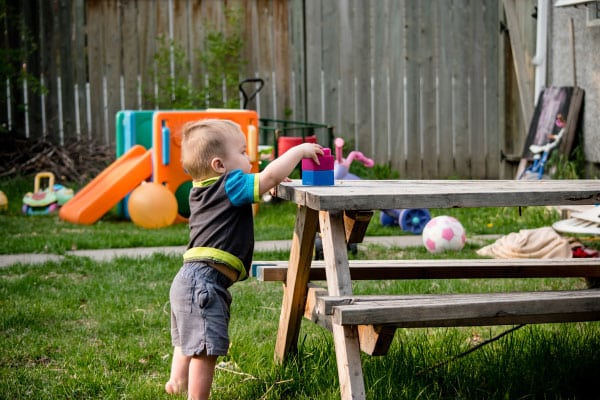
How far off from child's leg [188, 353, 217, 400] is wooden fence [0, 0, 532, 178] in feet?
25.2

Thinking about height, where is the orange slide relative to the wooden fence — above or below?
below

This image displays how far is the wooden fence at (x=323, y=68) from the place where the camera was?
10.7 metres

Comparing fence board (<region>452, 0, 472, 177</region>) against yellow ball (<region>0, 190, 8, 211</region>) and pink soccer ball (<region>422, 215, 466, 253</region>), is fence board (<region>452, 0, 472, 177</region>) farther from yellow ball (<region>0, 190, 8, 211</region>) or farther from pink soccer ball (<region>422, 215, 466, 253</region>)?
Answer: yellow ball (<region>0, 190, 8, 211</region>)

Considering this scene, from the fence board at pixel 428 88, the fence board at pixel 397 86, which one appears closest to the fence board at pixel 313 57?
the fence board at pixel 397 86

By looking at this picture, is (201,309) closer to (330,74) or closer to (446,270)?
(446,270)

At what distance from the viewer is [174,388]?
134 inches

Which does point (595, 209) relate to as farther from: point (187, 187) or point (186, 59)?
point (186, 59)

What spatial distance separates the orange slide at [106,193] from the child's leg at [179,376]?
188 inches

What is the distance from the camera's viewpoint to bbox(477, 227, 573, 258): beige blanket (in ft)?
19.2

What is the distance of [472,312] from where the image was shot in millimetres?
2873

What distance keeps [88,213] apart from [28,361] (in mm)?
4172

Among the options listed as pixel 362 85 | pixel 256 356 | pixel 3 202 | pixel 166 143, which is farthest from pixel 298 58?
pixel 256 356

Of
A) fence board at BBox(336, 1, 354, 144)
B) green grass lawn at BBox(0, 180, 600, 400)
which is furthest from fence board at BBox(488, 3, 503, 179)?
green grass lawn at BBox(0, 180, 600, 400)

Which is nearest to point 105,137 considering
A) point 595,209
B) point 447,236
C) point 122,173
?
point 122,173
